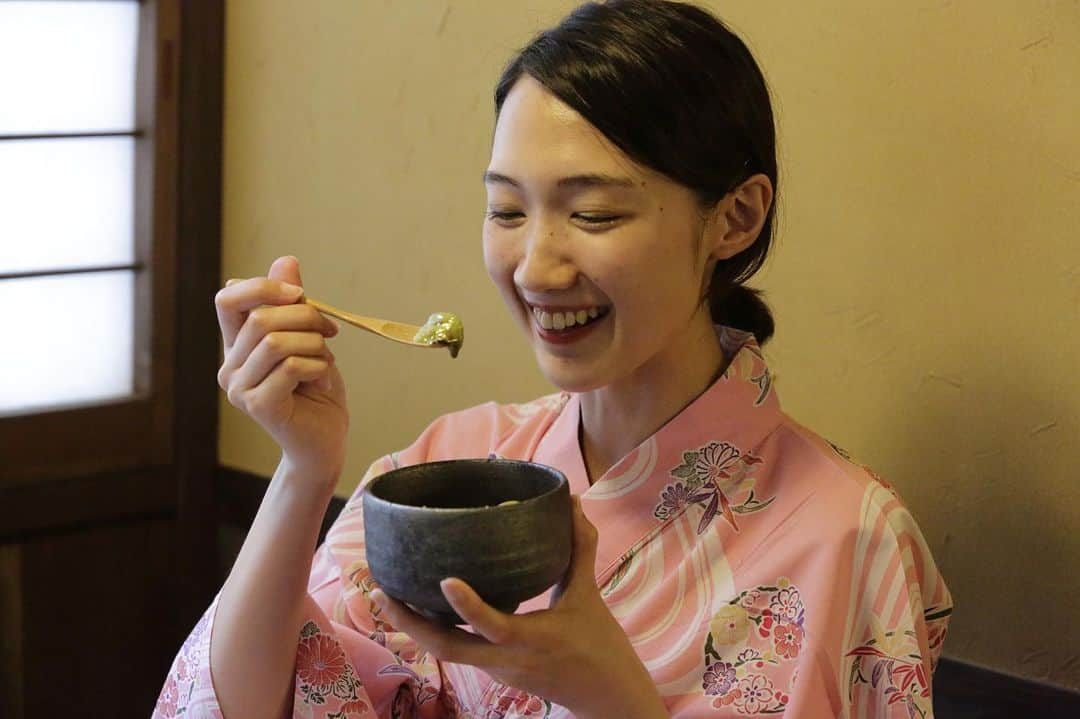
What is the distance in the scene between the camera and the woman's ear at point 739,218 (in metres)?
1.50

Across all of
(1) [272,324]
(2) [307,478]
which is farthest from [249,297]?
(2) [307,478]

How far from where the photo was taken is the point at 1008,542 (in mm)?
1697

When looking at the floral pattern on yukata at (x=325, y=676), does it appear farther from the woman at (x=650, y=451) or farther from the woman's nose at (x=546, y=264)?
the woman's nose at (x=546, y=264)

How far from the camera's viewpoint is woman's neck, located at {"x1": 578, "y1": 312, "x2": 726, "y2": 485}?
5.20ft

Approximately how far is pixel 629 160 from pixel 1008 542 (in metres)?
0.67

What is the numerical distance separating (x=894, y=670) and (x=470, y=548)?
532 mm

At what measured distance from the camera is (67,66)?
2.81m

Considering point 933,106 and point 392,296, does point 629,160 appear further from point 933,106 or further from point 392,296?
point 392,296

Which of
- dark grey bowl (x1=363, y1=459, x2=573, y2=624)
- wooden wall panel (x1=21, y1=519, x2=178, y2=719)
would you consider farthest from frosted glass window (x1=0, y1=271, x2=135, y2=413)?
dark grey bowl (x1=363, y1=459, x2=573, y2=624)

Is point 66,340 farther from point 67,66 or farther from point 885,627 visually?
point 885,627

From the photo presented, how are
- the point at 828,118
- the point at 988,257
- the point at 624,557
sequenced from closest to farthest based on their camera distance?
the point at 624,557
the point at 988,257
the point at 828,118

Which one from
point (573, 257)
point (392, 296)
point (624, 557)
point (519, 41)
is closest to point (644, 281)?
point (573, 257)

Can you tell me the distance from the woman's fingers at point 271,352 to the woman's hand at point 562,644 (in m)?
0.27

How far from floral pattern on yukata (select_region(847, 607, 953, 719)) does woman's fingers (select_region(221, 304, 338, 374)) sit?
0.61 m
